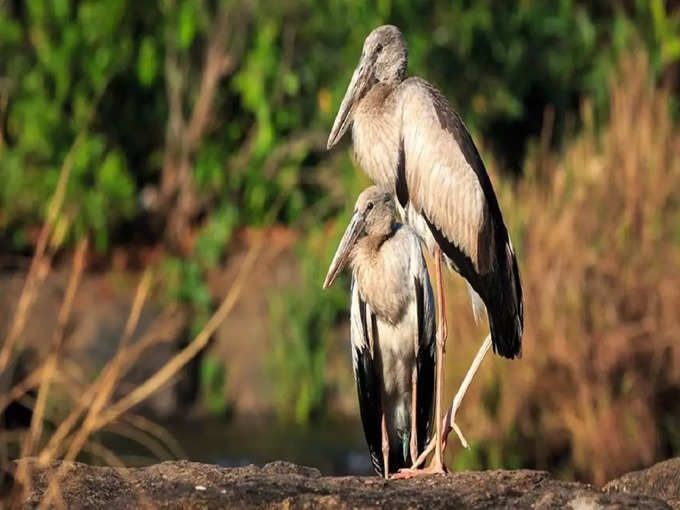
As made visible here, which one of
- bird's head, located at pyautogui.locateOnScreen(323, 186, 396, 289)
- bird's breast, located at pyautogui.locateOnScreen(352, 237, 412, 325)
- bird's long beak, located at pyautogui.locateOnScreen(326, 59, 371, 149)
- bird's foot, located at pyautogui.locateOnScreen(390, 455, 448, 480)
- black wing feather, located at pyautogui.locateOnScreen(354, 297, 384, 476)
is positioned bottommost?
bird's foot, located at pyautogui.locateOnScreen(390, 455, 448, 480)

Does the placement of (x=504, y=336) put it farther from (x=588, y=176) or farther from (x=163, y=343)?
(x=163, y=343)

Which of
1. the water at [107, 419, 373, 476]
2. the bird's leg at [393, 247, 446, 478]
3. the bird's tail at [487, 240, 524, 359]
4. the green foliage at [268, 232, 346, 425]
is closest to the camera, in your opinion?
the bird's leg at [393, 247, 446, 478]

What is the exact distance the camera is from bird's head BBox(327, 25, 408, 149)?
21.0ft

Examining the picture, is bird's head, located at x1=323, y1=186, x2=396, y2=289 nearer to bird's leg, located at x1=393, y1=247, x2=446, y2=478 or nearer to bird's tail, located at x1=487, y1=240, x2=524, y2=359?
bird's leg, located at x1=393, y1=247, x2=446, y2=478

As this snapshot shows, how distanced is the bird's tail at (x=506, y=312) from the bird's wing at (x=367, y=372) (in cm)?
56

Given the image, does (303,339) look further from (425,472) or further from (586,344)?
(425,472)

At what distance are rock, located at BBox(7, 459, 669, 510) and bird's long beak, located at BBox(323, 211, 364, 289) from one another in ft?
3.86

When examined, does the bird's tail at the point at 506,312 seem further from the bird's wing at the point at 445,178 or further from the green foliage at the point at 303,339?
the green foliage at the point at 303,339

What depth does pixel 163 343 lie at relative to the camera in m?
11.5

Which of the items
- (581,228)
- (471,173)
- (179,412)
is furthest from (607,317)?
(179,412)

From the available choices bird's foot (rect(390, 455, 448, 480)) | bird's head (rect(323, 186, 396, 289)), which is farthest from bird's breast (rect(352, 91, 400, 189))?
bird's foot (rect(390, 455, 448, 480))

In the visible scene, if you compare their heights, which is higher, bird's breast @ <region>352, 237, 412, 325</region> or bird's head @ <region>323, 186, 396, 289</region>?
bird's head @ <region>323, 186, 396, 289</region>

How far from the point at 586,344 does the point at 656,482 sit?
10.4ft

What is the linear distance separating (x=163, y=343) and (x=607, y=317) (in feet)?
12.2
